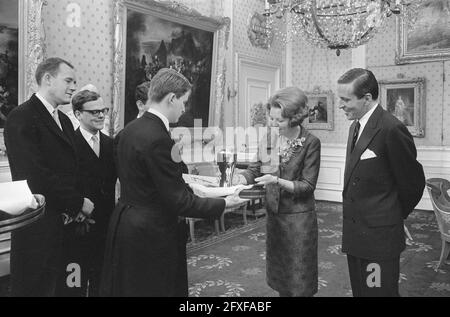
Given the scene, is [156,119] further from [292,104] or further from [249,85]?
[249,85]

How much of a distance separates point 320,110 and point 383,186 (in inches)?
300

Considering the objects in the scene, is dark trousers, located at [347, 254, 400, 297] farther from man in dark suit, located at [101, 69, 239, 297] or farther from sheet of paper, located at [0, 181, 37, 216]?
sheet of paper, located at [0, 181, 37, 216]

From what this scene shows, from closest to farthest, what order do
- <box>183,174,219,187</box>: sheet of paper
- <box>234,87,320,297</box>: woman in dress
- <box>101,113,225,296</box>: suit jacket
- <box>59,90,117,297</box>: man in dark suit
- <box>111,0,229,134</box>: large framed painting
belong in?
<box>101,113,225,296</box>: suit jacket
<box>234,87,320,297</box>: woman in dress
<box>183,174,219,187</box>: sheet of paper
<box>59,90,117,297</box>: man in dark suit
<box>111,0,229,134</box>: large framed painting

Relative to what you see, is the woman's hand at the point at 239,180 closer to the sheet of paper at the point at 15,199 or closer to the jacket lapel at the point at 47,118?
the jacket lapel at the point at 47,118

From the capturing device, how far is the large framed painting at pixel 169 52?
564cm

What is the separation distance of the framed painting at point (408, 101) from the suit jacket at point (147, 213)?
7.30 meters

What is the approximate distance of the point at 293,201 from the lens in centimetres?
271

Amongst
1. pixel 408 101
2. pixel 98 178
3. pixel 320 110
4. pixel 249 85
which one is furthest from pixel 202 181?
pixel 320 110

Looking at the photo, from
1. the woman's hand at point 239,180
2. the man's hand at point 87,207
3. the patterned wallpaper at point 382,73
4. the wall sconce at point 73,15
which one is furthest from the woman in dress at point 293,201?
the patterned wallpaper at point 382,73

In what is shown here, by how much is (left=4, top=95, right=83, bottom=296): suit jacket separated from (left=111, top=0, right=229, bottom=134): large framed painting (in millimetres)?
3027

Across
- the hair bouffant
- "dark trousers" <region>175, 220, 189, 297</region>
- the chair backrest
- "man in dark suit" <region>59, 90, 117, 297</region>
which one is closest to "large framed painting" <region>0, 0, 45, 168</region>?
"man in dark suit" <region>59, 90, 117, 297</region>

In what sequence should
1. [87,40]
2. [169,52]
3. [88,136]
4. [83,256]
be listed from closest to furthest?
[83,256] < [88,136] < [87,40] < [169,52]

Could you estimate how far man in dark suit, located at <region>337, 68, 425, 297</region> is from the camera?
230 centimetres
